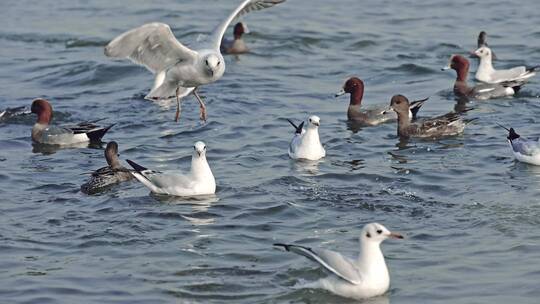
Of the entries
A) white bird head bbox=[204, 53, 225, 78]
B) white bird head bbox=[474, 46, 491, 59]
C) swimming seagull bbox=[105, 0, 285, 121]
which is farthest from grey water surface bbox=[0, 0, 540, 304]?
white bird head bbox=[204, 53, 225, 78]

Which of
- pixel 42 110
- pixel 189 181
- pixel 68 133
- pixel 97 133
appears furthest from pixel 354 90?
pixel 189 181

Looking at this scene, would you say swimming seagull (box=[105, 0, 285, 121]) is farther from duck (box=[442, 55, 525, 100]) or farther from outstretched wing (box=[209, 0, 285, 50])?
duck (box=[442, 55, 525, 100])

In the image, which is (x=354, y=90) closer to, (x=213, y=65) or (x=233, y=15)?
(x=233, y=15)

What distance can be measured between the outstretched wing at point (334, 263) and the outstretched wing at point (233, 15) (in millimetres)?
7541

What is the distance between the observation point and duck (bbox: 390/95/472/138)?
57.3ft

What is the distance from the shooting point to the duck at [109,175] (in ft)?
46.9

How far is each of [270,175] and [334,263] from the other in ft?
17.2

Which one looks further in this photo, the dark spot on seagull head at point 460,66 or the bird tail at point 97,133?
the dark spot on seagull head at point 460,66

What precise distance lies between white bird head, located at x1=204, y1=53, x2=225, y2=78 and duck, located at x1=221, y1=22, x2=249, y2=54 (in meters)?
7.94

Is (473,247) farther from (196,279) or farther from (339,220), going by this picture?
(196,279)

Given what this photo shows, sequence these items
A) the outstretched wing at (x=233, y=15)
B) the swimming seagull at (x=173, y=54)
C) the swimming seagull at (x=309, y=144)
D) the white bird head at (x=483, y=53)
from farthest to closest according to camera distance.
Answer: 1. the white bird head at (x=483, y=53)
2. the outstretched wing at (x=233, y=15)
3. the swimming seagull at (x=173, y=54)
4. the swimming seagull at (x=309, y=144)

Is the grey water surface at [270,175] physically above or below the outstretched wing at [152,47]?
below

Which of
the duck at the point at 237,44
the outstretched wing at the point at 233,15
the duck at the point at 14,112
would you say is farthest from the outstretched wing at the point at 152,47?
the duck at the point at 237,44

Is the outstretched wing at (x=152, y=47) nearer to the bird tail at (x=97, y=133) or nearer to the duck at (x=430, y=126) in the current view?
the bird tail at (x=97, y=133)
